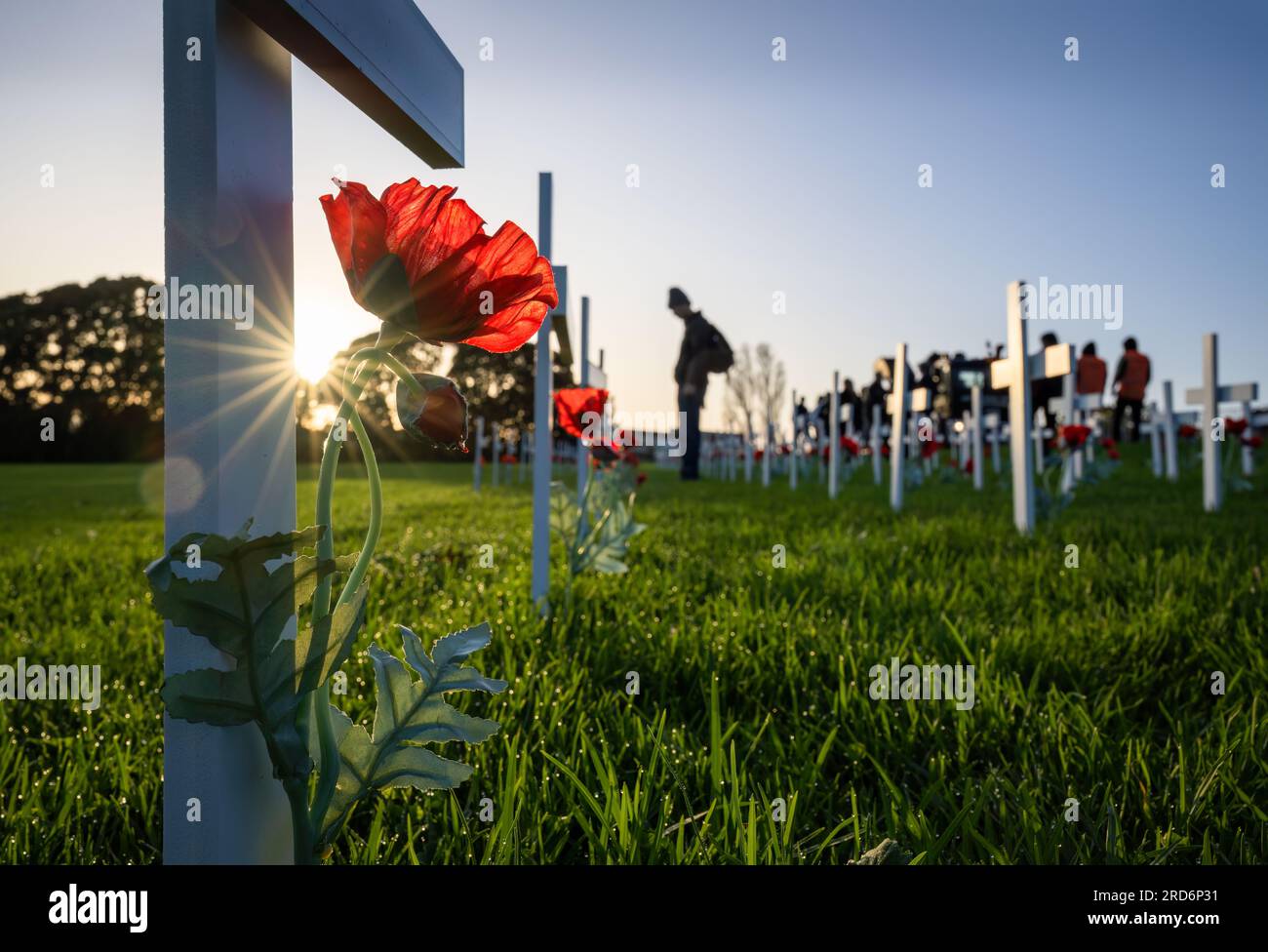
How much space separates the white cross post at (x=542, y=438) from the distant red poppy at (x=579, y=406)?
0.73 ft

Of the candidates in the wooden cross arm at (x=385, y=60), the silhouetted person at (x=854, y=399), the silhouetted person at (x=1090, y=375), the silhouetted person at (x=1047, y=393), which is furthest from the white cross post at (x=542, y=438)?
the silhouetted person at (x=854, y=399)

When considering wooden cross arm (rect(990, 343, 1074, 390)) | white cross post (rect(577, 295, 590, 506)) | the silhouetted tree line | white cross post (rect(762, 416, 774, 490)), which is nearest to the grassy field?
white cross post (rect(577, 295, 590, 506))

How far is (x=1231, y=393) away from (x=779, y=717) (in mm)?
5851

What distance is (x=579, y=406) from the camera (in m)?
Result: 2.31

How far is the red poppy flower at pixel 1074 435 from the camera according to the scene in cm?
456

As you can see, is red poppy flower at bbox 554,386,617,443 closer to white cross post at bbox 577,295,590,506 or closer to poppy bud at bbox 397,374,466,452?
white cross post at bbox 577,295,590,506

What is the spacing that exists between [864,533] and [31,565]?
3.85m

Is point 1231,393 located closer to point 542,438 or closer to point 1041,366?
point 1041,366

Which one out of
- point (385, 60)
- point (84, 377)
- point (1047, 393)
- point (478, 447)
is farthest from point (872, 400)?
point (84, 377)

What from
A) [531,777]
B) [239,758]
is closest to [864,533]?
[531,777]

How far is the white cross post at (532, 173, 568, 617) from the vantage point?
1.95 meters

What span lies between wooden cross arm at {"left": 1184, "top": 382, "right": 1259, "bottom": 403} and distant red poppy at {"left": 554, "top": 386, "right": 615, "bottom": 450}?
17.7 feet
